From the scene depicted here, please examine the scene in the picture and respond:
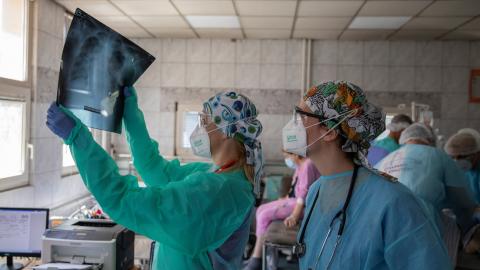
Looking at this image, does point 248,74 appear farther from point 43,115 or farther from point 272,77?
point 43,115

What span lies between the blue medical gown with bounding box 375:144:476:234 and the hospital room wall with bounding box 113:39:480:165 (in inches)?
101

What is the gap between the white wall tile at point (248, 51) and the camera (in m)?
5.01

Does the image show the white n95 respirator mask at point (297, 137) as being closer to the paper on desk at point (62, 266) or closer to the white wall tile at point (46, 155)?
the paper on desk at point (62, 266)

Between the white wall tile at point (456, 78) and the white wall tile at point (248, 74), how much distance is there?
2369mm

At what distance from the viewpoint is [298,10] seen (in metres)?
3.71

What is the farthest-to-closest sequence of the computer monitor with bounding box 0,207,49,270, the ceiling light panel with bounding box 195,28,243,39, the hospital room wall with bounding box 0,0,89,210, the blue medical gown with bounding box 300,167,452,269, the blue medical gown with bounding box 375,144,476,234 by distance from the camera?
the ceiling light panel with bounding box 195,28,243,39 < the hospital room wall with bounding box 0,0,89,210 < the blue medical gown with bounding box 375,144,476,234 < the computer monitor with bounding box 0,207,49,270 < the blue medical gown with bounding box 300,167,452,269

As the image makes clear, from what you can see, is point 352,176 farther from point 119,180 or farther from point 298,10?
point 298,10

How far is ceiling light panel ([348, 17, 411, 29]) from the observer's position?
3.96 metres

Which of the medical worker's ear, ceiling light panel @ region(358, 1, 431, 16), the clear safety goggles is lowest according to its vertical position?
the medical worker's ear

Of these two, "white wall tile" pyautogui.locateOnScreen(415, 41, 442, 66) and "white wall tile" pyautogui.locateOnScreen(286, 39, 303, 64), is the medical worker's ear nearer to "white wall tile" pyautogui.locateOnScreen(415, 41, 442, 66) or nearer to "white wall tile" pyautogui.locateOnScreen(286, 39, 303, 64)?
"white wall tile" pyautogui.locateOnScreen(286, 39, 303, 64)

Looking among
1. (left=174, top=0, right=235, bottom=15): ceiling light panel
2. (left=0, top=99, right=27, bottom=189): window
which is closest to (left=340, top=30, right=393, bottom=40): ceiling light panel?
(left=174, top=0, right=235, bottom=15): ceiling light panel

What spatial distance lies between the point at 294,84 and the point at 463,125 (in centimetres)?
221

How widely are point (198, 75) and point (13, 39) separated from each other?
236cm

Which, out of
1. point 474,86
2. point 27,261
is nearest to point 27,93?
point 27,261
